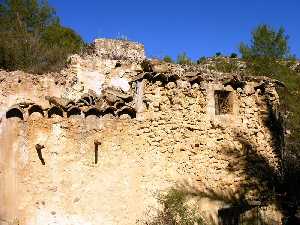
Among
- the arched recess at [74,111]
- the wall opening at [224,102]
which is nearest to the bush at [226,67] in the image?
the wall opening at [224,102]

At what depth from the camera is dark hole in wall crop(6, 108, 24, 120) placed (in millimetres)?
8711

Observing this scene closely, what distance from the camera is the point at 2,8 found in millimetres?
22141

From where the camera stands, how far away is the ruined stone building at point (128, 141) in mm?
8711

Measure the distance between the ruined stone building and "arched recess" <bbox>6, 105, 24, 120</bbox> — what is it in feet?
0.06

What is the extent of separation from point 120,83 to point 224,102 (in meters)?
2.60

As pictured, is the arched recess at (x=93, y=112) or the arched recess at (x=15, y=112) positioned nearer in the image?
the arched recess at (x=15, y=112)

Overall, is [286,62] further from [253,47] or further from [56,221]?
[56,221]

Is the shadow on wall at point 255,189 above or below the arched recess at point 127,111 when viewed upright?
below

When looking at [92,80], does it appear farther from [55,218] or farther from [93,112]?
[55,218]

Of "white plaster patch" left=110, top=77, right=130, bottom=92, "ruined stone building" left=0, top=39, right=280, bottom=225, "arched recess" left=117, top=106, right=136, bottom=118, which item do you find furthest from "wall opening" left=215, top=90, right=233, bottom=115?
"arched recess" left=117, top=106, right=136, bottom=118

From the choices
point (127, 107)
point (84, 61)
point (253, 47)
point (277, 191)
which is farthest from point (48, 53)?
point (253, 47)

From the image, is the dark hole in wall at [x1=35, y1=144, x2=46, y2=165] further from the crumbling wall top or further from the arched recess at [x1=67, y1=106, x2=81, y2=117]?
the crumbling wall top

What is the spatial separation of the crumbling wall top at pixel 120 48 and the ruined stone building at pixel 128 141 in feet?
4.57

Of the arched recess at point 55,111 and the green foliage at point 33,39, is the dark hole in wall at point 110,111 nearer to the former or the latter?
the arched recess at point 55,111
